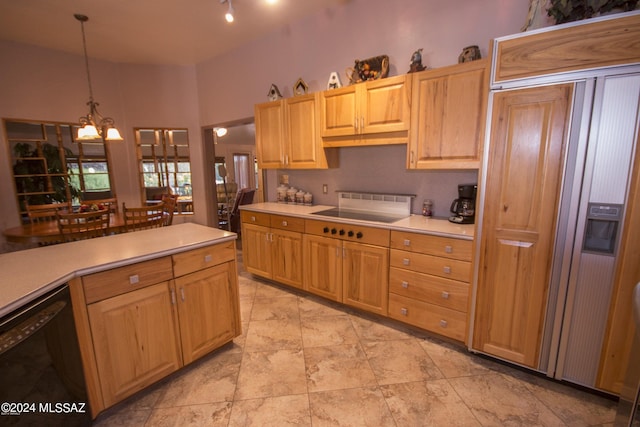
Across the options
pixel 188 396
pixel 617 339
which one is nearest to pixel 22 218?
pixel 188 396

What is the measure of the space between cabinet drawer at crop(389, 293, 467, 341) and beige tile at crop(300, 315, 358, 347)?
0.40 metres

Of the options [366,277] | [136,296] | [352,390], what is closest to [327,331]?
[366,277]

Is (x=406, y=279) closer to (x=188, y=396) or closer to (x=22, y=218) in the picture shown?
(x=188, y=396)

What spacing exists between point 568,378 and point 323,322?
5.59ft

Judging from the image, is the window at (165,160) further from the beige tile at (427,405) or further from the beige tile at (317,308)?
the beige tile at (427,405)

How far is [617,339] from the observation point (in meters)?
1.57

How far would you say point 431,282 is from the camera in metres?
2.19

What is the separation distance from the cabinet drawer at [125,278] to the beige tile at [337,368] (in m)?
1.14

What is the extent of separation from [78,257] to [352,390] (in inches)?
69.8

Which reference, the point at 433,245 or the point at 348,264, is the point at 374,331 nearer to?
the point at 348,264

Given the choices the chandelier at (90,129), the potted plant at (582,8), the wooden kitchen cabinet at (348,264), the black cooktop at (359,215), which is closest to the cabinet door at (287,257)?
the wooden kitchen cabinet at (348,264)

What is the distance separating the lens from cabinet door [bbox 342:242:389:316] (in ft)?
7.94

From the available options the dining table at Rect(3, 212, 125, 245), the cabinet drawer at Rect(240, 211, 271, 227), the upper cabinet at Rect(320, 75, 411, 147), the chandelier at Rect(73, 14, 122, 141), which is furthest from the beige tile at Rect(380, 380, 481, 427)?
the chandelier at Rect(73, 14, 122, 141)

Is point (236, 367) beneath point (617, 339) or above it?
beneath
